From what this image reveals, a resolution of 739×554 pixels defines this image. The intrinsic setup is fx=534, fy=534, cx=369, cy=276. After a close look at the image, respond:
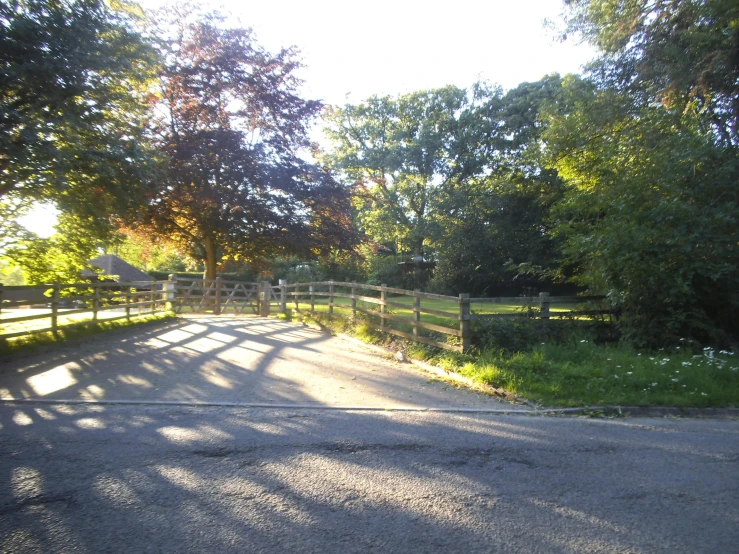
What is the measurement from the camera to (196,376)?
897 cm

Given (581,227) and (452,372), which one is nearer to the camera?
(452,372)

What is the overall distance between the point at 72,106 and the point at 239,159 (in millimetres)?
9536

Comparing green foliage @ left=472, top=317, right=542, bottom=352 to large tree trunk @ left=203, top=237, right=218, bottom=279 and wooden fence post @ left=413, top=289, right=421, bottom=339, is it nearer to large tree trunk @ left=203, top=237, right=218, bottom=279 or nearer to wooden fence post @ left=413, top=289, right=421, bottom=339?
wooden fence post @ left=413, top=289, right=421, bottom=339

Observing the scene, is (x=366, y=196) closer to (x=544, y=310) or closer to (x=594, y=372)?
(x=544, y=310)

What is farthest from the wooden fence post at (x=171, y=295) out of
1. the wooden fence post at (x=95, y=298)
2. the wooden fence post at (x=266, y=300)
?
the wooden fence post at (x=95, y=298)

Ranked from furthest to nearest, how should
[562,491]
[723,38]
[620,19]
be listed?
→ [620,19], [723,38], [562,491]

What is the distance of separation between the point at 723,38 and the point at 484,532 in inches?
534

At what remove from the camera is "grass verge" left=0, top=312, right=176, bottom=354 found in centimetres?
1079

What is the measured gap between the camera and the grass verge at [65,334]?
10789 mm

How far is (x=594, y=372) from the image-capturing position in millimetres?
8328

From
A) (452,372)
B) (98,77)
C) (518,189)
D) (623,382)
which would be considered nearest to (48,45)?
(98,77)

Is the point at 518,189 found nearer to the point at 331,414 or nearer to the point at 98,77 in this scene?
the point at 98,77

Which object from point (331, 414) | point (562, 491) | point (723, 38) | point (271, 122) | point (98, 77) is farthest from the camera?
point (271, 122)

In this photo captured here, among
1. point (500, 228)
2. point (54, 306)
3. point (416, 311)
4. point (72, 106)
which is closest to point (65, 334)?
point (54, 306)
